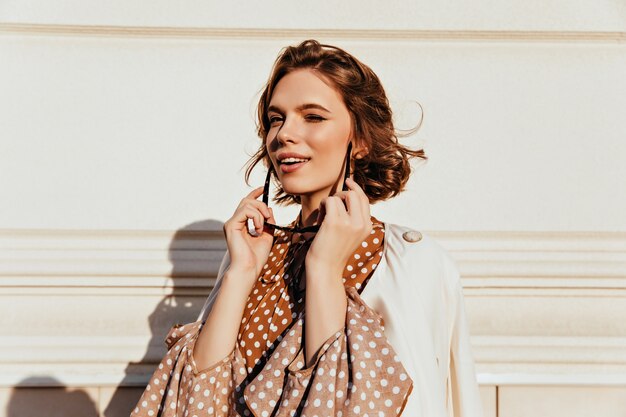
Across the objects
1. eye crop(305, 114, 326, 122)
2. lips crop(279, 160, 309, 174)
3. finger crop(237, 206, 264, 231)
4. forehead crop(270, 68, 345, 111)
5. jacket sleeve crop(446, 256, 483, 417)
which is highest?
forehead crop(270, 68, 345, 111)

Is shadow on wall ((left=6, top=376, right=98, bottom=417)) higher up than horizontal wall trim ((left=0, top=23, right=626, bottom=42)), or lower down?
lower down

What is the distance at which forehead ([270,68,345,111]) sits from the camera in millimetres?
1485

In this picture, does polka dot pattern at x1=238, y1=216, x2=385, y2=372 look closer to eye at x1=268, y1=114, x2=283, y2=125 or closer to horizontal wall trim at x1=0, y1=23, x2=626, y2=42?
eye at x1=268, y1=114, x2=283, y2=125

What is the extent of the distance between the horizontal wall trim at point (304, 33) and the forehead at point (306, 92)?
779mm

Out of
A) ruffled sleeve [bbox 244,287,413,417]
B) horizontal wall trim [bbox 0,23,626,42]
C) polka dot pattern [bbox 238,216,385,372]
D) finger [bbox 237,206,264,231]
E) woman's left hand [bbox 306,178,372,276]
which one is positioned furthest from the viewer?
horizontal wall trim [bbox 0,23,626,42]

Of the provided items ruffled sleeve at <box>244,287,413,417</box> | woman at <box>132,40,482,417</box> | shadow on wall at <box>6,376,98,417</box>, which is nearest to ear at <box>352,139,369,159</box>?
woman at <box>132,40,482,417</box>

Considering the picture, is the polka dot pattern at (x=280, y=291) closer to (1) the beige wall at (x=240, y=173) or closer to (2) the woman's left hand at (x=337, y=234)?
→ (2) the woman's left hand at (x=337, y=234)

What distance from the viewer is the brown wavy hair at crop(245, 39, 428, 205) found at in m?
1.53

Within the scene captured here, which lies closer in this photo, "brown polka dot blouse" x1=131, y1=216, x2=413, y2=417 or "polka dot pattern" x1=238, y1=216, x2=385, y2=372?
"brown polka dot blouse" x1=131, y1=216, x2=413, y2=417

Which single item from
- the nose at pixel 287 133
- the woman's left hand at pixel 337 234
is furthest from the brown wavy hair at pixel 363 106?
the woman's left hand at pixel 337 234

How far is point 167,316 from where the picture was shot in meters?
2.06

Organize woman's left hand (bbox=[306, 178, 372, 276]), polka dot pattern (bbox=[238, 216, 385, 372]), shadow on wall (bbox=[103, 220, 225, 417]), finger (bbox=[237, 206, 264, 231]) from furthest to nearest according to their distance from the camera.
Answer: shadow on wall (bbox=[103, 220, 225, 417]), finger (bbox=[237, 206, 264, 231]), polka dot pattern (bbox=[238, 216, 385, 372]), woman's left hand (bbox=[306, 178, 372, 276])

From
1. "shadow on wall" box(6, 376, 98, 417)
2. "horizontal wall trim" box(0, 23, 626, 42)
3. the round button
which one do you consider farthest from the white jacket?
"horizontal wall trim" box(0, 23, 626, 42)

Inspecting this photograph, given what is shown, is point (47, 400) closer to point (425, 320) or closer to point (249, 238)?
point (249, 238)
